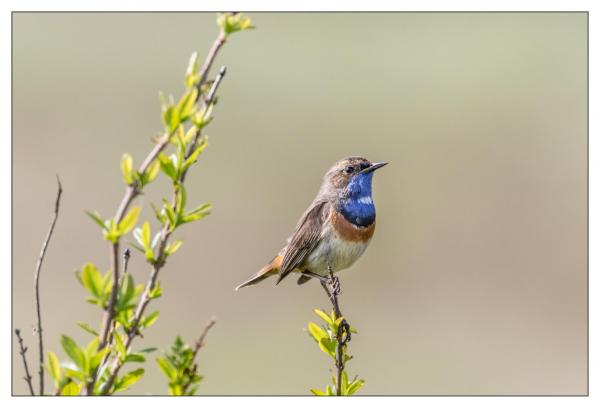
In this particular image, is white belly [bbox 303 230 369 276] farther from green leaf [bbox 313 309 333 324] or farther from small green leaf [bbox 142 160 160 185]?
small green leaf [bbox 142 160 160 185]

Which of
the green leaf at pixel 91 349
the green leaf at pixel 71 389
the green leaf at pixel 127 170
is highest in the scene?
the green leaf at pixel 127 170

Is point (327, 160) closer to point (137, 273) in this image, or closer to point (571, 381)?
point (137, 273)

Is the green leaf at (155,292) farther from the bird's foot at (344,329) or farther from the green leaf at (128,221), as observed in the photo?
the bird's foot at (344,329)

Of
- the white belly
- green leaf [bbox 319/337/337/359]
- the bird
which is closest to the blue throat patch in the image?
the bird

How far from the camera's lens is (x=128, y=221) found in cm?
227

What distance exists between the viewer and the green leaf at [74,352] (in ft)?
7.51

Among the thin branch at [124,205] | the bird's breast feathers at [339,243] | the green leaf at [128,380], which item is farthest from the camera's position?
the bird's breast feathers at [339,243]

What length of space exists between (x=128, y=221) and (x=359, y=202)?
408cm

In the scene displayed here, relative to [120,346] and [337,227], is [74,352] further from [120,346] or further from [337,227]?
[337,227]

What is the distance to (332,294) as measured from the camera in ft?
11.8

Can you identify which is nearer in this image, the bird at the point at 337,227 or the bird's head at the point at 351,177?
the bird at the point at 337,227

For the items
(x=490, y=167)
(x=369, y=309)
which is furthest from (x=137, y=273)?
(x=490, y=167)

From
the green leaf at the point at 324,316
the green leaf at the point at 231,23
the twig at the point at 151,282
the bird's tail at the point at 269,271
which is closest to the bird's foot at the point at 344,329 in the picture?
the green leaf at the point at 324,316

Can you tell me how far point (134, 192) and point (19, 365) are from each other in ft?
34.3
